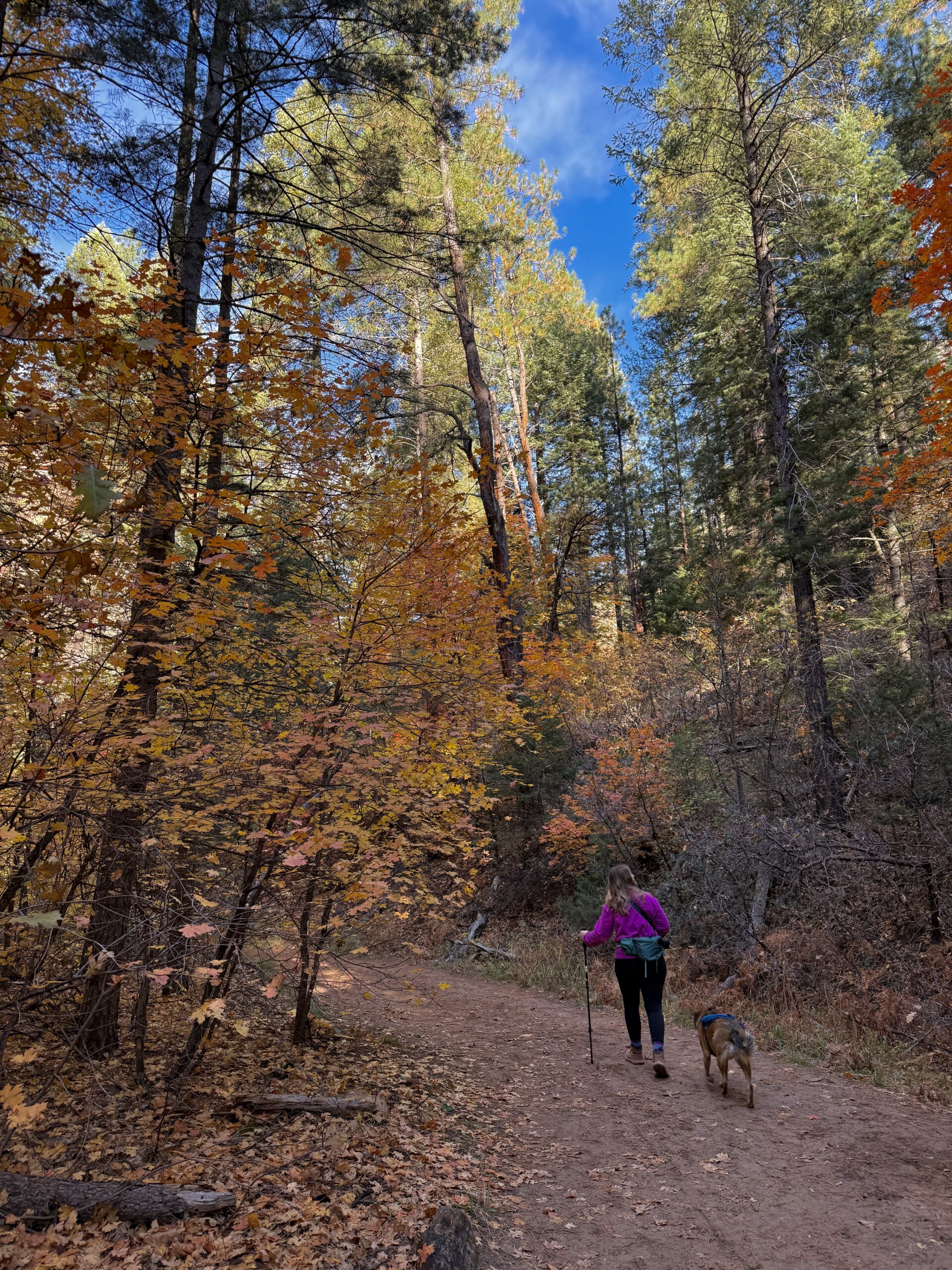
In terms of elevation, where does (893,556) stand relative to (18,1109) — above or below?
above

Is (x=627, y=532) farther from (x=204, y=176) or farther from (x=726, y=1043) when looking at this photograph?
(x=726, y=1043)

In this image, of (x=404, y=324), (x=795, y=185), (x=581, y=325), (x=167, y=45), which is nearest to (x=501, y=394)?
(x=581, y=325)

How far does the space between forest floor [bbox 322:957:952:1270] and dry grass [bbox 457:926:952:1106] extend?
0.72ft

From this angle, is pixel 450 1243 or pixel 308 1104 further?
pixel 308 1104

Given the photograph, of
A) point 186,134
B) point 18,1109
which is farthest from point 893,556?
point 18,1109

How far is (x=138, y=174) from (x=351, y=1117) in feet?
26.2

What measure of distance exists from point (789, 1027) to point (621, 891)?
2.52 m

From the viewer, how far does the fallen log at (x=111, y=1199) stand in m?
3.13

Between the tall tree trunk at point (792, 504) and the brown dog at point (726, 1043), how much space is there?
4971 mm

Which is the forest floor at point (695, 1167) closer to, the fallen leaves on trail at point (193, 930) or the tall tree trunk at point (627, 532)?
the fallen leaves on trail at point (193, 930)

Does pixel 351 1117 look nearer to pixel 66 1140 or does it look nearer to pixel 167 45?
pixel 66 1140

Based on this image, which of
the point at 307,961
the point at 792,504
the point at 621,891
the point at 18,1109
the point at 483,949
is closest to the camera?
the point at 18,1109

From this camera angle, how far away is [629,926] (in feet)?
18.8

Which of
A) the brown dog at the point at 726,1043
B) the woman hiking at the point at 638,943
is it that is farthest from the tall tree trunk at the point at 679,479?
the brown dog at the point at 726,1043
